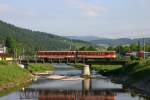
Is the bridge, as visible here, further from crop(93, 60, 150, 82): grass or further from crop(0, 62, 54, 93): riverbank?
crop(0, 62, 54, 93): riverbank

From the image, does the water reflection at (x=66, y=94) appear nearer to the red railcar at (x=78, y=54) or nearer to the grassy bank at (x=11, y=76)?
the grassy bank at (x=11, y=76)

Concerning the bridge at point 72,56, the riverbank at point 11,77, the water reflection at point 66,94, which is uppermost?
the bridge at point 72,56

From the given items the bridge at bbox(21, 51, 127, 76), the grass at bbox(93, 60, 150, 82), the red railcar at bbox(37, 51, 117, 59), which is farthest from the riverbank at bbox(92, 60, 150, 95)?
the bridge at bbox(21, 51, 127, 76)

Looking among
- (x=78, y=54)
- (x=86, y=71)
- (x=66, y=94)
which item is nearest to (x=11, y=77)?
(x=66, y=94)

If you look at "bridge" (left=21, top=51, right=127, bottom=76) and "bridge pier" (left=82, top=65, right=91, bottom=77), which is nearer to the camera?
"bridge" (left=21, top=51, right=127, bottom=76)

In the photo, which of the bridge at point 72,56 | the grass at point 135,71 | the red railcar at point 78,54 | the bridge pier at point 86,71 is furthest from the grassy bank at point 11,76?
the grass at point 135,71

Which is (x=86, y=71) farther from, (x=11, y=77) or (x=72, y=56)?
(x=11, y=77)

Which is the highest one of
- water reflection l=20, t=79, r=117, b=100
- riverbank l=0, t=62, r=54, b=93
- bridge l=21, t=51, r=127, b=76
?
bridge l=21, t=51, r=127, b=76

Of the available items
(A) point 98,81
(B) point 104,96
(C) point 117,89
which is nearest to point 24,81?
(A) point 98,81

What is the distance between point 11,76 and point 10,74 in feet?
2.16

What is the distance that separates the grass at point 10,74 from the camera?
261 feet

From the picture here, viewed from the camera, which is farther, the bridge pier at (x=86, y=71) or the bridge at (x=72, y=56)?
the bridge pier at (x=86, y=71)

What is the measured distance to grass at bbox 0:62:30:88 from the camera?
261 feet

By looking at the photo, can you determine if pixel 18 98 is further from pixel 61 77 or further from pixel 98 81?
pixel 61 77
